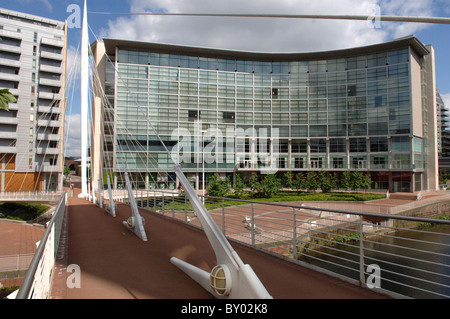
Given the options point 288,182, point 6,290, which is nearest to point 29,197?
point 6,290

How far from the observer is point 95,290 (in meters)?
4.64

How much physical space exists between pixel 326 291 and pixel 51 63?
58.5 m

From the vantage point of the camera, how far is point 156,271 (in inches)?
219

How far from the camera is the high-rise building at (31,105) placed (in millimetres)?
44219

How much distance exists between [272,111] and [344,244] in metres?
49.9

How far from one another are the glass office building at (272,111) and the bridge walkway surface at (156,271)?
116ft

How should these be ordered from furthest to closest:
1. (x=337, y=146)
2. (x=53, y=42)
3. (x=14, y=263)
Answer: (x=337, y=146), (x=53, y=42), (x=14, y=263)

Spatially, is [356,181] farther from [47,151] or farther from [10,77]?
[10,77]

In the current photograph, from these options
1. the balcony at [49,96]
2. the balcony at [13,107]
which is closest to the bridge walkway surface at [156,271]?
the balcony at [13,107]

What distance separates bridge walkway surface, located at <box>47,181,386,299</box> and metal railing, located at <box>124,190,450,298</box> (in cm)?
38

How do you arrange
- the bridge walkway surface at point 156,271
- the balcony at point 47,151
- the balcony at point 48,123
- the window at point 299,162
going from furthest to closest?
the window at point 299,162 < the balcony at point 48,123 < the balcony at point 47,151 < the bridge walkway surface at point 156,271

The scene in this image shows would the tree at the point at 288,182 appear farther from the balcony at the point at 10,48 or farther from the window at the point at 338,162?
the balcony at the point at 10,48
